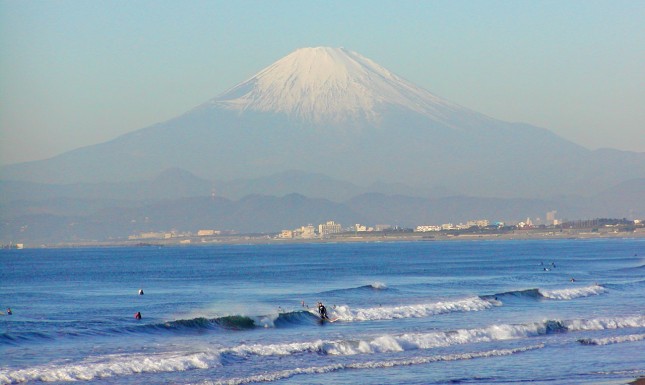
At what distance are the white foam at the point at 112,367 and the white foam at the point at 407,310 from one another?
14928 mm

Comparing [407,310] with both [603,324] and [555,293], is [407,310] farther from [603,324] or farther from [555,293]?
[555,293]

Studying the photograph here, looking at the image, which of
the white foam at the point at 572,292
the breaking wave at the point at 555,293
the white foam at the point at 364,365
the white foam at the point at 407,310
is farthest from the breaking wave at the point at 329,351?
the white foam at the point at 572,292

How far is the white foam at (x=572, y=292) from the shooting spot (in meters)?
59.9

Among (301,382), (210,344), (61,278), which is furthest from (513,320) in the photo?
(61,278)

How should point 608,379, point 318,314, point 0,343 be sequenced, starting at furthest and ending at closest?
point 318,314 → point 0,343 → point 608,379

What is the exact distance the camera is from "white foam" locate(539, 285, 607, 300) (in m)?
59.9

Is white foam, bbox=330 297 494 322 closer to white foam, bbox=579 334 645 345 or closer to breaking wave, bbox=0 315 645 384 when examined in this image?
breaking wave, bbox=0 315 645 384

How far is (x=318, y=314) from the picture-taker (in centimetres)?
4806

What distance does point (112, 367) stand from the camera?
3086cm

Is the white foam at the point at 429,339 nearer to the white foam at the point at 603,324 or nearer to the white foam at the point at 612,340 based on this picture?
the white foam at the point at 603,324

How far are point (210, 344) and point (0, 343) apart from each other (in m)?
7.57

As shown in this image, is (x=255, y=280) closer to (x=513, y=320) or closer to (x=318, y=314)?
(x=318, y=314)

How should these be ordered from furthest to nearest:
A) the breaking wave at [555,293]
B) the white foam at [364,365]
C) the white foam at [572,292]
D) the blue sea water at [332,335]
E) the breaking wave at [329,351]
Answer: the white foam at [572,292] → the breaking wave at [555,293] → the blue sea water at [332,335] → the breaking wave at [329,351] → the white foam at [364,365]

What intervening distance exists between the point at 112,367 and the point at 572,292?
123 feet
